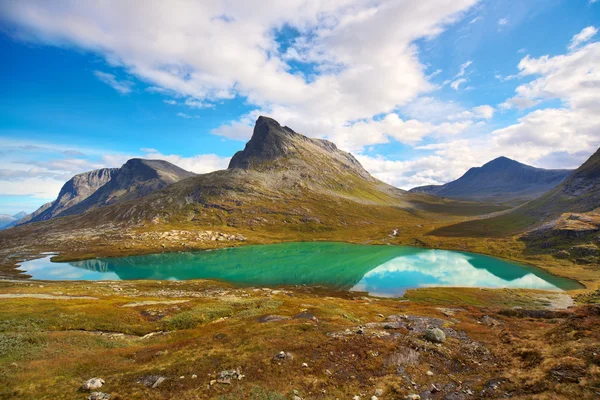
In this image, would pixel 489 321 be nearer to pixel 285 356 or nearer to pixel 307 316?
pixel 307 316

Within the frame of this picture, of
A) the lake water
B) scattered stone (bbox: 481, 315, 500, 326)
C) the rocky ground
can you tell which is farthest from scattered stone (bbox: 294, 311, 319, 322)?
the lake water

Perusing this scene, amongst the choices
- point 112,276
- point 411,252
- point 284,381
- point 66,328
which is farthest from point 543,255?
point 112,276

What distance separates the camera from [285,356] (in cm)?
2656

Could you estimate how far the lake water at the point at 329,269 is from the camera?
98375 mm

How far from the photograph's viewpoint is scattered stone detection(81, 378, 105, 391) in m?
20.0

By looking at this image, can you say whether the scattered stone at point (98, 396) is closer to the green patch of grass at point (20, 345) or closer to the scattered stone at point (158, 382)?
the scattered stone at point (158, 382)

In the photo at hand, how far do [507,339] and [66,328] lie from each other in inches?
2319

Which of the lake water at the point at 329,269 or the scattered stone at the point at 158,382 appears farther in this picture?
the lake water at the point at 329,269

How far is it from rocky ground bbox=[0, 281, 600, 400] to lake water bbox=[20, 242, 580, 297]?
54.1 m

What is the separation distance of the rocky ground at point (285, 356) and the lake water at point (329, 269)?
54.1m

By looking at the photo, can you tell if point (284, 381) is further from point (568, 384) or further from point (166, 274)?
point (166, 274)

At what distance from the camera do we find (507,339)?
32969mm

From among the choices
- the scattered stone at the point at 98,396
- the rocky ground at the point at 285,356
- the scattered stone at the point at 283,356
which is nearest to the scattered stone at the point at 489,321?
the rocky ground at the point at 285,356

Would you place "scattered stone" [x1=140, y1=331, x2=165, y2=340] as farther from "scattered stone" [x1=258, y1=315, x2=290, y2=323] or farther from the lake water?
the lake water
